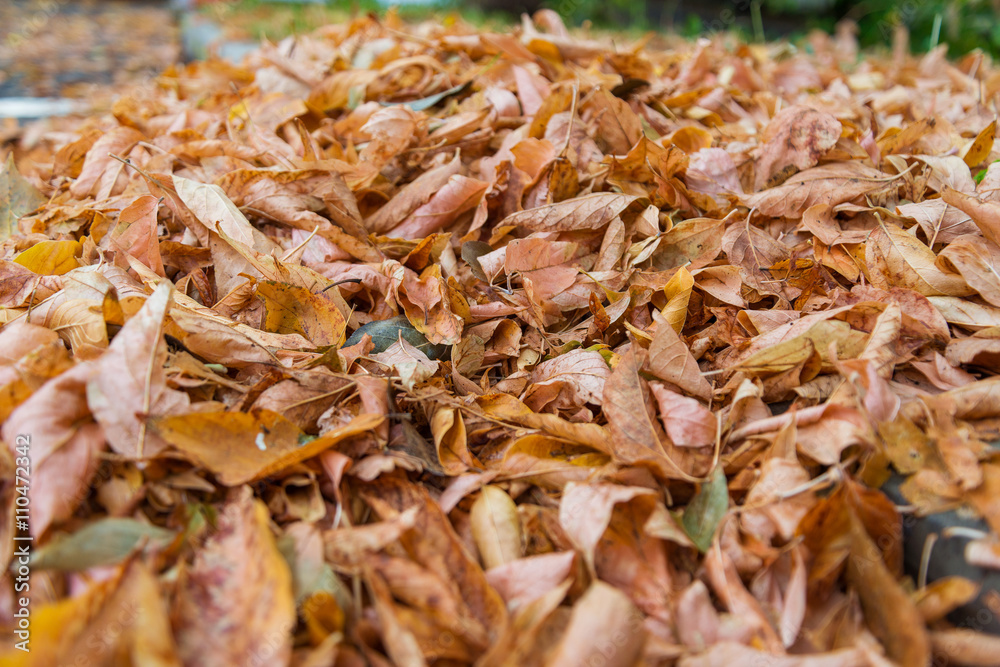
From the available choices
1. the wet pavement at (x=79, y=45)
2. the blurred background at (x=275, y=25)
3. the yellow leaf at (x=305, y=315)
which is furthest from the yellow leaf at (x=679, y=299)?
the wet pavement at (x=79, y=45)

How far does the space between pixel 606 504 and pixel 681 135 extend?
3.09ft

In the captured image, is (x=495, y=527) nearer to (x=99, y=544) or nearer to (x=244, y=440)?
(x=244, y=440)

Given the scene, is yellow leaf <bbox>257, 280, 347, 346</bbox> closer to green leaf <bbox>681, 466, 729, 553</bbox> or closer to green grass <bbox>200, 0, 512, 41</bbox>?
green leaf <bbox>681, 466, 729, 553</bbox>

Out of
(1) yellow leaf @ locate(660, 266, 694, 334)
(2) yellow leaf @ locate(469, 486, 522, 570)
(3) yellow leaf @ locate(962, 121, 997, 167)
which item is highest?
(3) yellow leaf @ locate(962, 121, 997, 167)

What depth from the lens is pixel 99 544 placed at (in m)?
0.74

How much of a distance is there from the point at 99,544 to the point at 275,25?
166 inches

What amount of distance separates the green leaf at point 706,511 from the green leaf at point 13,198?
146 centimetres

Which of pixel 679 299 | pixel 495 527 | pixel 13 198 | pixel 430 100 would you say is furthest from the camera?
pixel 430 100

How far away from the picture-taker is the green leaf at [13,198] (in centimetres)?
140

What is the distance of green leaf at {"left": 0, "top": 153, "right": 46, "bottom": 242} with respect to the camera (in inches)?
55.2

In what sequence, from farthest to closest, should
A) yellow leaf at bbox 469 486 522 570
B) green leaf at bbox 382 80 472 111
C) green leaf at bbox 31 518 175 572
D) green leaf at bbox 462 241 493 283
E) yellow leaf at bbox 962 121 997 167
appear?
green leaf at bbox 382 80 472 111 → yellow leaf at bbox 962 121 997 167 → green leaf at bbox 462 241 493 283 → yellow leaf at bbox 469 486 522 570 → green leaf at bbox 31 518 175 572

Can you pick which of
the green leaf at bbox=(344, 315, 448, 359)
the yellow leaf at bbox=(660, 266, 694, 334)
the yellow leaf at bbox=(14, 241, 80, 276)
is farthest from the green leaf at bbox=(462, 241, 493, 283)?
the yellow leaf at bbox=(14, 241, 80, 276)

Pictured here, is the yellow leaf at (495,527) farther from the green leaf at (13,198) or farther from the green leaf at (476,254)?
the green leaf at (13,198)

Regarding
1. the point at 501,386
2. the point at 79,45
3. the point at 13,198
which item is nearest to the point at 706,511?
the point at 501,386
